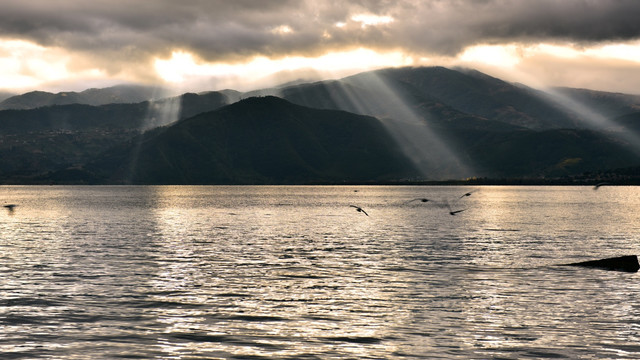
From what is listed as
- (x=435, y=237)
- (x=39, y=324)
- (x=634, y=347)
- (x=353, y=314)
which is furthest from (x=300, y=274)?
(x=435, y=237)

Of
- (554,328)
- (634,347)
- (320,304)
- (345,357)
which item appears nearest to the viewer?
(345,357)

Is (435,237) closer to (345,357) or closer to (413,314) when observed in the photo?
(413,314)

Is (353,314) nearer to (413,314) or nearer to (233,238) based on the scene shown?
(413,314)

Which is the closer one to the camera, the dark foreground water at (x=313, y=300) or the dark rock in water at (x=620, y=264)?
the dark foreground water at (x=313, y=300)

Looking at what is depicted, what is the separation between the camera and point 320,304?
4584 centimetres

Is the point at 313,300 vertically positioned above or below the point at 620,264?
above

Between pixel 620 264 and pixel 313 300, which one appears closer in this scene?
pixel 313 300

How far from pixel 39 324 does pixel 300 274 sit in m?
27.1

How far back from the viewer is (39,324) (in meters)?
39.2

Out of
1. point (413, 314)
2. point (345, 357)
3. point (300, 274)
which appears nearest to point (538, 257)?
point (300, 274)

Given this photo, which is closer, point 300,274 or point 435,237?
point 300,274

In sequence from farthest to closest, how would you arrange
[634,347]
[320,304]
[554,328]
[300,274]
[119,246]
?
1. [119,246]
2. [300,274]
3. [320,304]
4. [554,328]
5. [634,347]

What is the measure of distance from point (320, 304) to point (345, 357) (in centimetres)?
1408

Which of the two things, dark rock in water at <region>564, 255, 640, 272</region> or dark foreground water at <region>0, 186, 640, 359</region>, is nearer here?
dark foreground water at <region>0, 186, 640, 359</region>
